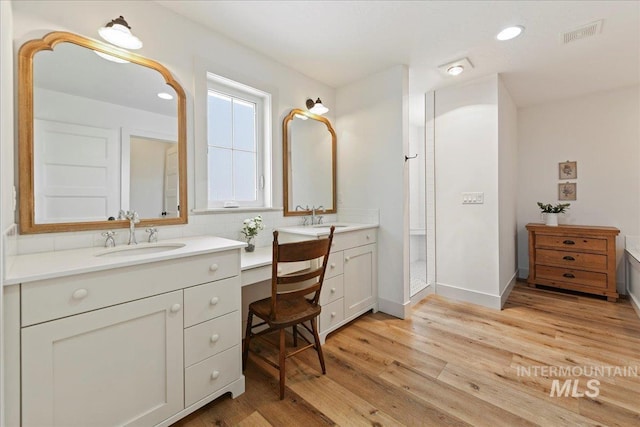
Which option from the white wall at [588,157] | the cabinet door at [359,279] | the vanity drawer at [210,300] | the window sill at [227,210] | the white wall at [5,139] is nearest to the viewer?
the white wall at [5,139]

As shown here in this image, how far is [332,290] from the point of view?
2242 mm

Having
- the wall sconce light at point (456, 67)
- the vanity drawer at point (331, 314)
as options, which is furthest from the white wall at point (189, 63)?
the wall sconce light at point (456, 67)

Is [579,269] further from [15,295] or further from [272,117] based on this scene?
[15,295]

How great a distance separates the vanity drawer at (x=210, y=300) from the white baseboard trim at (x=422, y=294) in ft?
6.67

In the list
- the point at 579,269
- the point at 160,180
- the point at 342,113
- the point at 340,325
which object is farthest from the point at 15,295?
the point at 579,269

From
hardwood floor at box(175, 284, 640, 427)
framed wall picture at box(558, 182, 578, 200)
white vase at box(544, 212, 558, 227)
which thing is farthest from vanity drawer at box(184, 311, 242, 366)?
framed wall picture at box(558, 182, 578, 200)

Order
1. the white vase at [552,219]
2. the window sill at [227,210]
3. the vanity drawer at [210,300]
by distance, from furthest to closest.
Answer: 1. the white vase at [552,219]
2. the window sill at [227,210]
3. the vanity drawer at [210,300]

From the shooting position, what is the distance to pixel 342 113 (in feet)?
9.93

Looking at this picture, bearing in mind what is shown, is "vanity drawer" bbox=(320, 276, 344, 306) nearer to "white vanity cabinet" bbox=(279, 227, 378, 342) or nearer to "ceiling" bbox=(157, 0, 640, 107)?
"white vanity cabinet" bbox=(279, 227, 378, 342)

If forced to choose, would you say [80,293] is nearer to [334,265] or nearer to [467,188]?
[334,265]

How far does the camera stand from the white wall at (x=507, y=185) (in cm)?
286

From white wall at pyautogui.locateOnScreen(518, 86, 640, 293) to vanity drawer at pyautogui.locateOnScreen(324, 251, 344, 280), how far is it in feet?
10.3

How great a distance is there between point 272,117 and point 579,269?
3.82 metres

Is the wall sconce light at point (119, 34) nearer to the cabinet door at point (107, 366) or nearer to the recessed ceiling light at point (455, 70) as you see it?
the cabinet door at point (107, 366)
